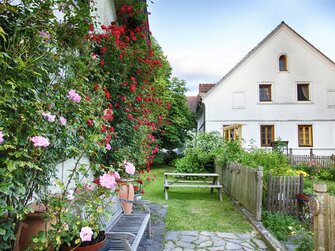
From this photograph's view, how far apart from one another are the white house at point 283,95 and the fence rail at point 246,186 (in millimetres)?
9349

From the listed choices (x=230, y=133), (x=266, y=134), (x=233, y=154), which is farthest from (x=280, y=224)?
(x=266, y=134)

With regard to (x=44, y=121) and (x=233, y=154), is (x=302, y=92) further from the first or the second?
(x=44, y=121)

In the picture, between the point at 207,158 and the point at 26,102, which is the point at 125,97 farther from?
the point at 207,158

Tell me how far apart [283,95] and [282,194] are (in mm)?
13544

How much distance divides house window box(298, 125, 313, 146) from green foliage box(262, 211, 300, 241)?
13.8 meters

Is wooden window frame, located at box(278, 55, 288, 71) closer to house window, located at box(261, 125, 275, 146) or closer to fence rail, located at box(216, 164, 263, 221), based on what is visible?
house window, located at box(261, 125, 275, 146)

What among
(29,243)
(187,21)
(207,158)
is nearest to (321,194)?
(29,243)

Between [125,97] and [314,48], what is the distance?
17.1 m

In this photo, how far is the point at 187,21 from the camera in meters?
9.99

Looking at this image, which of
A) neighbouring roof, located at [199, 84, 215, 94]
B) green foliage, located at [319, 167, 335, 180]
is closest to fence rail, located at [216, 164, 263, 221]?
green foliage, located at [319, 167, 335, 180]

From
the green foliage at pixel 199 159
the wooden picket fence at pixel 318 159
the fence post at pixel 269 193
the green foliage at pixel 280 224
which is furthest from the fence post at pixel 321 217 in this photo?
the wooden picket fence at pixel 318 159

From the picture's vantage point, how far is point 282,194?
5754 mm

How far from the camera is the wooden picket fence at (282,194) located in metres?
5.73

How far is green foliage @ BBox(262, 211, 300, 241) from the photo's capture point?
472 centimetres
